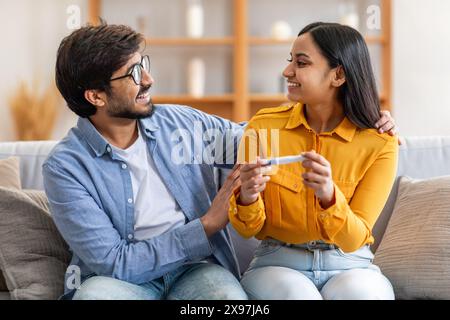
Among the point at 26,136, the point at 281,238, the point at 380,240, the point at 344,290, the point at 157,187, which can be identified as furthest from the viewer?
the point at 26,136

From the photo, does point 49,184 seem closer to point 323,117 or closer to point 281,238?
point 281,238

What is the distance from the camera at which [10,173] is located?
217cm

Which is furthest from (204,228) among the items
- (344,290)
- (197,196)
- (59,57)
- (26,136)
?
(26,136)

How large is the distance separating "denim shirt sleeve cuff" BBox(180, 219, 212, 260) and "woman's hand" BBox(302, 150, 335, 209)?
0.36m

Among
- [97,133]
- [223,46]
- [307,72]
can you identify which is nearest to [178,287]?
[97,133]

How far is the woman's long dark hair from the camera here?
1766mm

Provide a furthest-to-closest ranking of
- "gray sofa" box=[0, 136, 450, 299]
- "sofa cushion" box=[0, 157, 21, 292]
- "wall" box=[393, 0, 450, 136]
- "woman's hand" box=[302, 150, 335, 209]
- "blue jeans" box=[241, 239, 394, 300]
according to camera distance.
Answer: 1. "wall" box=[393, 0, 450, 136]
2. "gray sofa" box=[0, 136, 450, 299]
3. "sofa cushion" box=[0, 157, 21, 292]
4. "blue jeans" box=[241, 239, 394, 300]
5. "woman's hand" box=[302, 150, 335, 209]

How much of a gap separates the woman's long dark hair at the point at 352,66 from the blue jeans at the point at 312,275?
0.34 meters

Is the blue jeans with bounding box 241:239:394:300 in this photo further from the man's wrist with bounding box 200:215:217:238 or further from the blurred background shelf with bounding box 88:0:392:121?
the blurred background shelf with bounding box 88:0:392:121

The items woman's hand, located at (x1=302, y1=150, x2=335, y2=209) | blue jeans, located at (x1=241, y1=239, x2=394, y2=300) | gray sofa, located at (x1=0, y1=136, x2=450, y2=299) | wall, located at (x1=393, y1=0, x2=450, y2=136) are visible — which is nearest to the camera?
woman's hand, located at (x1=302, y1=150, x2=335, y2=209)

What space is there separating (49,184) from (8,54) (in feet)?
12.0

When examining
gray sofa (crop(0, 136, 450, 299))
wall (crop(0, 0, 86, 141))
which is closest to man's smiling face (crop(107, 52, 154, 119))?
gray sofa (crop(0, 136, 450, 299))

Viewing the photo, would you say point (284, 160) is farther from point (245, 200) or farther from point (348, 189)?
point (348, 189)

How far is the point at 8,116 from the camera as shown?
522 centimetres
